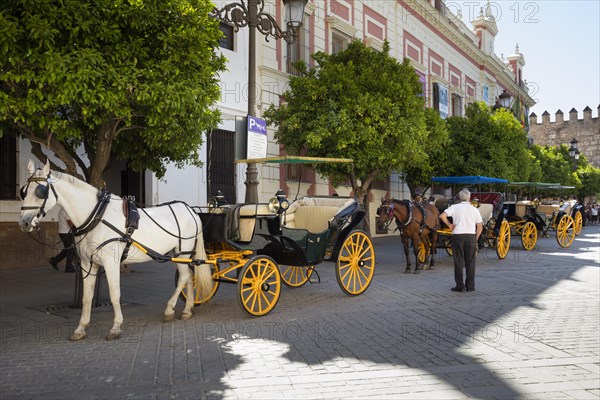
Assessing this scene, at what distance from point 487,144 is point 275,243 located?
1755cm

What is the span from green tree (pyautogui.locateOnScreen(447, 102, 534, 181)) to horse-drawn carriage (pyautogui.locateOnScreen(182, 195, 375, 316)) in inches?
595

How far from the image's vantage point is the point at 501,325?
6.55 m

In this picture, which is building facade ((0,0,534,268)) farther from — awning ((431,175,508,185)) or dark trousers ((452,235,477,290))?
awning ((431,175,508,185))

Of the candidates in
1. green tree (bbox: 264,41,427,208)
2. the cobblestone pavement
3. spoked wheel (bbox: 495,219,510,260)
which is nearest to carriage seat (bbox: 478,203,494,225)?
spoked wheel (bbox: 495,219,510,260)

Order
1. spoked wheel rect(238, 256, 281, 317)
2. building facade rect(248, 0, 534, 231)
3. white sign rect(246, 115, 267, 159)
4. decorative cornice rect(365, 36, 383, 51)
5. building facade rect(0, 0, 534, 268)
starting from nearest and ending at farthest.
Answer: spoked wheel rect(238, 256, 281, 317)
white sign rect(246, 115, 267, 159)
building facade rect(0, 0, 534, 268)
building facade rect(248, 0, 534, 231)
decorative cornice rect(365, 36, 383, 51)

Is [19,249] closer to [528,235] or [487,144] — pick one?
[528,235]

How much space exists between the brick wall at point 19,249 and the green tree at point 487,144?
16154 millimetres

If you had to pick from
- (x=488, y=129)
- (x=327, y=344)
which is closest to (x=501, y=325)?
(x=327, y=344)

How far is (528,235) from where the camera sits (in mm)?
16266

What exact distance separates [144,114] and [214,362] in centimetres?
424

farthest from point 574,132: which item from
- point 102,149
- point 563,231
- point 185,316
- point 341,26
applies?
point 185,316

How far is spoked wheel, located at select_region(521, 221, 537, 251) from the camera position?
16000 millimetres

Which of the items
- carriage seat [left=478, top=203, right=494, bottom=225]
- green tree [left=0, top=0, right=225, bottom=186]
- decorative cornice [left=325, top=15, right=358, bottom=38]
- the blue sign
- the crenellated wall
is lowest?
carriage seat [left=478, top=203, right=494, bottom=225]

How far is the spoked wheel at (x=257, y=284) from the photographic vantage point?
22.1 ft
